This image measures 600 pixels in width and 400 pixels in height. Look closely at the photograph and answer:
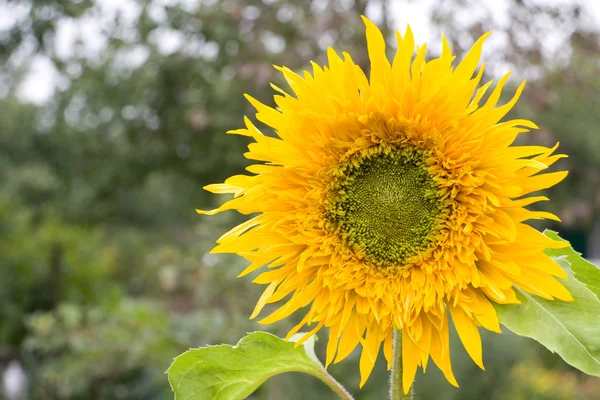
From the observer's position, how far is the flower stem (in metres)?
1.12

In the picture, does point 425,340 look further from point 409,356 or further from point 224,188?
point 224,188

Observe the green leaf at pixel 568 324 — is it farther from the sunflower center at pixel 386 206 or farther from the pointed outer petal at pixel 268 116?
the pointed outer petal at pixel 268 116

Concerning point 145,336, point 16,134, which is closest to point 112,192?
point 16,134

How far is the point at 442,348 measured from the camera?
110cm

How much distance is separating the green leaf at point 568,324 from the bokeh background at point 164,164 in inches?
126

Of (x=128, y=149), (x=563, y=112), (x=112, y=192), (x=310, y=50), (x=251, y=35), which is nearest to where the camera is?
(x=310, y=50)

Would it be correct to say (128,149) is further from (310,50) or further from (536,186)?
(536,186)

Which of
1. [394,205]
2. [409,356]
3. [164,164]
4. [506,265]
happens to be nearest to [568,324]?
[506,265]

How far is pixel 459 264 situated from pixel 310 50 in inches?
257

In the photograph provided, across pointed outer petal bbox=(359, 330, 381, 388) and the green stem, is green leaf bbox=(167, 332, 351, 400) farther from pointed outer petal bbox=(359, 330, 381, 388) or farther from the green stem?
pointed outer petal bbox=(359, 330, 381, 388)

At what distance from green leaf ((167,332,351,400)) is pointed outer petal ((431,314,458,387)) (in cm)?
20

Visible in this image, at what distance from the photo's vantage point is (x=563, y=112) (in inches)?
402

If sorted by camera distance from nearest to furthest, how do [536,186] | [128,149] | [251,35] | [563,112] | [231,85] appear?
[536,186] → [251,35] → [231,85] → [563,112] → [128,149]

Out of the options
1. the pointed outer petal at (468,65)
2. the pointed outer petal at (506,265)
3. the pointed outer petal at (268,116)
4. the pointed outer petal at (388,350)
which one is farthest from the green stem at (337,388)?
the pointed outer petal at (468,65)
